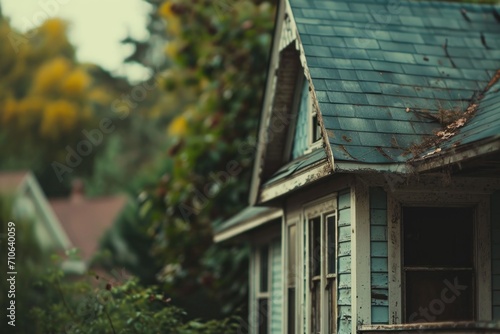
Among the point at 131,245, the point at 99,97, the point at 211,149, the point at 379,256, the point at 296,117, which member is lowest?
the point at 379,256

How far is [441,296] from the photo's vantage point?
36.9ft

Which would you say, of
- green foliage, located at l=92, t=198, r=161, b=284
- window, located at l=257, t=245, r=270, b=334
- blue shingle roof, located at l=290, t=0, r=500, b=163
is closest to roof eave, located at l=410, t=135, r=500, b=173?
blue shingle roof, located at l=290, t=0, r=500, b=163

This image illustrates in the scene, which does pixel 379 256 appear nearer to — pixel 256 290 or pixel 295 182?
pixel 295 182

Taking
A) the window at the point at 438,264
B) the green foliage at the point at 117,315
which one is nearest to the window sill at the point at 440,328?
the window at the point at 438,264

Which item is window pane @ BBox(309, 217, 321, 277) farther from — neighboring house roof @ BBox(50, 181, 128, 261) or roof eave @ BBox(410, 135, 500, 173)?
neighboring house roof @ BBox(50, 181, 128, 261)

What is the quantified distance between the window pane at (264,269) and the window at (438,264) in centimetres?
650

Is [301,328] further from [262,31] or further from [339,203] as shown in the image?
[262,31]

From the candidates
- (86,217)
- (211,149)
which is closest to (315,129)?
(211,149)

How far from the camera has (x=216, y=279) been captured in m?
20.6

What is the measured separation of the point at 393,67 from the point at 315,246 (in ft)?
8.18

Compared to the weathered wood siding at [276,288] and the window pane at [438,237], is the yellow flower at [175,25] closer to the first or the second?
the weathered wood siding at [276,288]

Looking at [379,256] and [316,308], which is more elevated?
[379,256]

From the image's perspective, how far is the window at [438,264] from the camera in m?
11.2

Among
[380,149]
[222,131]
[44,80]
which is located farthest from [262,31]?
[44,80]
